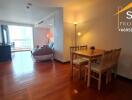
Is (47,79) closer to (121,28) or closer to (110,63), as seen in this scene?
(110,63)

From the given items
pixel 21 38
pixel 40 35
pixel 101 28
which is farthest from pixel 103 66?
pixel 21 38

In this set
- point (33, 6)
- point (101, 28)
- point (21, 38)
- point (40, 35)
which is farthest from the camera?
point (21, 38)

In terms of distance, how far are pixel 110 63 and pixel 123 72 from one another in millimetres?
727

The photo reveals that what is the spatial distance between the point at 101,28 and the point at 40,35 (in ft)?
20.8

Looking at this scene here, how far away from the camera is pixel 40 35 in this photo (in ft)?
28.8

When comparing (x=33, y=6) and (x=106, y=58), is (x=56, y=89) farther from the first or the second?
(x=33, y=6)

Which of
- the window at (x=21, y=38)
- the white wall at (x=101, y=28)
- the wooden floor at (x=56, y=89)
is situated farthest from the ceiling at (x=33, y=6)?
the wooden floor at (x=56, y=89)

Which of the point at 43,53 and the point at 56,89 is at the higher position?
the point at 43,53

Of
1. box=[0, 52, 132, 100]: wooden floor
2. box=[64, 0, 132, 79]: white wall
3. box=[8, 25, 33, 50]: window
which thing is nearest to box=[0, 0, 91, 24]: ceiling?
box=[64, 0, 132, 79]: white wall

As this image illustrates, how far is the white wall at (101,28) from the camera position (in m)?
2.92

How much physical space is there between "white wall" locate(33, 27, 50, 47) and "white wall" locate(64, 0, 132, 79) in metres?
4.80

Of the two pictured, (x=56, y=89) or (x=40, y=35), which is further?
(x=40, y=35)

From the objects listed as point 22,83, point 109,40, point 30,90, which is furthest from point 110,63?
point 22,83

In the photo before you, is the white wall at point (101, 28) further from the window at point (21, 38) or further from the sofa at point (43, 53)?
the window at point (21, 38)
